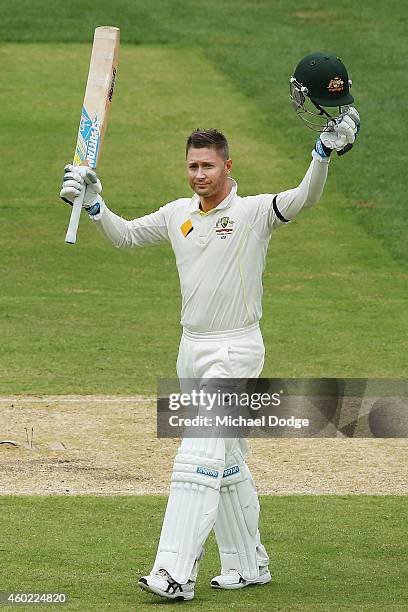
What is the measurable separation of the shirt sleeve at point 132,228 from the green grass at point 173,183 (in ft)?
15.4

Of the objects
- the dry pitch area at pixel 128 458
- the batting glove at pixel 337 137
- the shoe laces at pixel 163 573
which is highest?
the batting glove at pixel 337 137

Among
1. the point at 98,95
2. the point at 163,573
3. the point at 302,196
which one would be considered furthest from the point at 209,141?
the point at 163,573

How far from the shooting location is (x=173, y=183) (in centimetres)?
2136

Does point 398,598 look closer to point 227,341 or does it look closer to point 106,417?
point 227,341

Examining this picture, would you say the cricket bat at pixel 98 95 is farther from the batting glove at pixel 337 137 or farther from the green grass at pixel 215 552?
the green grass at pixel 215 552

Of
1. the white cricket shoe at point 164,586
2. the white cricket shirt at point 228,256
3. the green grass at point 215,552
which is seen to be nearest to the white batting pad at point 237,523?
the green grass at point 215,552

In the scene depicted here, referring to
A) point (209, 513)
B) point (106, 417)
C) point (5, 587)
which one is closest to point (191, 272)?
point (209, 513)

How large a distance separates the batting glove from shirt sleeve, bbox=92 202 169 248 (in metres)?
1.02

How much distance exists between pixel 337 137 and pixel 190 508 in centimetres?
193

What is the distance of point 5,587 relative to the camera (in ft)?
24.6

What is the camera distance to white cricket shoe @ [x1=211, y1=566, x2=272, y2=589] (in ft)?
25.4

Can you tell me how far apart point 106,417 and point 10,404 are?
86 cm

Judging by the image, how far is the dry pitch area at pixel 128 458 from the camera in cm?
992

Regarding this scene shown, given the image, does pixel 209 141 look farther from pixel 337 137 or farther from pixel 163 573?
pixel 163 573
